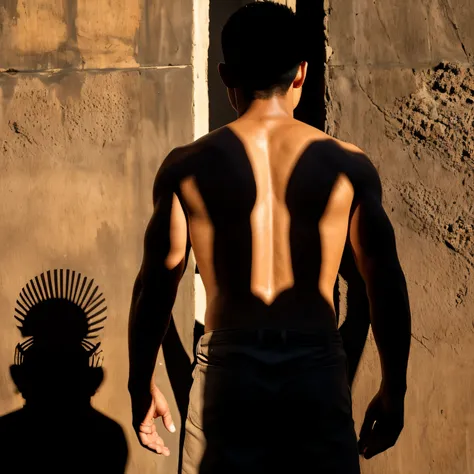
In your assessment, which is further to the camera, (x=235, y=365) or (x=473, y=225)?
(x=473, y=225)

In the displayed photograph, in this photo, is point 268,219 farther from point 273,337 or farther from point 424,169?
point 424,169

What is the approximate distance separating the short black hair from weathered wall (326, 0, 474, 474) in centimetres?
102

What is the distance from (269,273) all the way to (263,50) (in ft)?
2.48

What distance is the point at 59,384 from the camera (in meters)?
3.49

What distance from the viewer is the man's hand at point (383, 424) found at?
2371 mm

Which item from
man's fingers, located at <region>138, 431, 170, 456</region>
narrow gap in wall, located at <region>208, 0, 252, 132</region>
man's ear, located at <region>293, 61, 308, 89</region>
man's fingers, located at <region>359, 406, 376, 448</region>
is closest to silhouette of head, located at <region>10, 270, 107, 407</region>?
man's fingers, located at <region>138, 431, 170, 456</region>

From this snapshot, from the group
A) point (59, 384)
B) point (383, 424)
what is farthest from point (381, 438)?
point (59, 384)

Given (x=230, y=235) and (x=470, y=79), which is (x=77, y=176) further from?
(x=470, y=79)

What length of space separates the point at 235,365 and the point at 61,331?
1616 millimetres

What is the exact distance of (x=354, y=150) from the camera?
2.33 metres

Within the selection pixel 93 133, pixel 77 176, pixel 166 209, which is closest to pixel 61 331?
pixel 77 176

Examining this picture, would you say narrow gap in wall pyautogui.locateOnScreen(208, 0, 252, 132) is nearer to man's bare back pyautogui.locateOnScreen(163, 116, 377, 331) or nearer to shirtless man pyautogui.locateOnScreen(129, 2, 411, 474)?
shirtless man pyautogui.locateOnScreen(129, 2, 411, 474)

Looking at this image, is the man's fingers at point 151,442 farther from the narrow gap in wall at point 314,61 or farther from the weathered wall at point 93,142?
the narrow gap in wall at point 314,61

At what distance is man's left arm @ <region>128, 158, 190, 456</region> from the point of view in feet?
7.57
